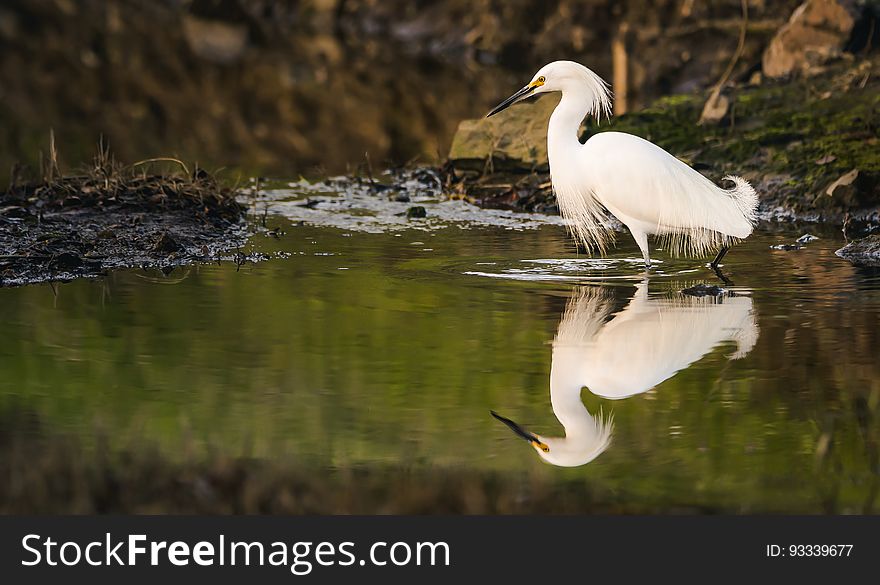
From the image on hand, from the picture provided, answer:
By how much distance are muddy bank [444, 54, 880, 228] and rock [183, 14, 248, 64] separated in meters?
16.2

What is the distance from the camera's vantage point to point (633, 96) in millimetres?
25641

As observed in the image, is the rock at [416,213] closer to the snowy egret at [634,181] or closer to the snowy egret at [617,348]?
the snowy egret at [634,181]

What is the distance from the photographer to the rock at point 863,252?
1016 cm

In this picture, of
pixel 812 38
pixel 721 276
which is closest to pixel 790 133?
pixel 812 38

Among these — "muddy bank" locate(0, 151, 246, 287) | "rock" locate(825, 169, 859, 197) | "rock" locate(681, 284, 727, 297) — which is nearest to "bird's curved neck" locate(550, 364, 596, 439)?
"rock" locate(681, 284, 727, 297)

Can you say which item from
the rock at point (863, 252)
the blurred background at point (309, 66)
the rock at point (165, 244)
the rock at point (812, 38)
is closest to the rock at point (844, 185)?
the rock at point (863, 252)

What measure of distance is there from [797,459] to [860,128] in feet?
30.2

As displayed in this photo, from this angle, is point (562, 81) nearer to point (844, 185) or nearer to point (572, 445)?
point (844, 185)

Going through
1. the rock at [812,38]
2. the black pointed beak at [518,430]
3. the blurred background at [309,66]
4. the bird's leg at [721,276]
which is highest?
the blurred background at [309,66]

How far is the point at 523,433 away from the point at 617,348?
1643 millimetres

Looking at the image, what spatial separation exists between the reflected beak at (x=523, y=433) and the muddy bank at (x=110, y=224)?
4.45m

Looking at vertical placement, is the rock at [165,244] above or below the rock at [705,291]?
above

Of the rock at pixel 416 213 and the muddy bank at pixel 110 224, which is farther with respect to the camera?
the rock at pixel 416 213

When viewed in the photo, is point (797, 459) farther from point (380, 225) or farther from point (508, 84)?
point (508, 84)
